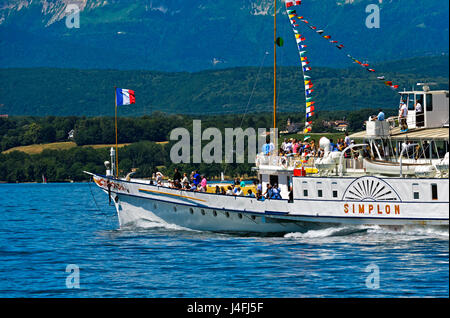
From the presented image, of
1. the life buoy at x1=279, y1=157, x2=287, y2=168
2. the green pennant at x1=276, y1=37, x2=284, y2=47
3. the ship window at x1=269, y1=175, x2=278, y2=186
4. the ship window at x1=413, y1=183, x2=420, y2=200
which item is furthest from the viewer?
the green pennant at x1=276, y1=37, x2=284, y2=47

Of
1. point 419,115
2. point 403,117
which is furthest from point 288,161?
point 419,115

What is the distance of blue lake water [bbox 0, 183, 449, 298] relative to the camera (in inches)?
1177

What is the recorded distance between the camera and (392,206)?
126ft

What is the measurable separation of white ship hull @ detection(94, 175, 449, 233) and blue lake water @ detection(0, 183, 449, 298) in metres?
0.60

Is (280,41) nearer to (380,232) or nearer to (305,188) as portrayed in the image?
(305,188)

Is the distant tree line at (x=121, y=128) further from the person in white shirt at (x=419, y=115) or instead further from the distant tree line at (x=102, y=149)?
the person in white shirt at (x=419, y=115)

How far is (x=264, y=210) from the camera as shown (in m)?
41.0

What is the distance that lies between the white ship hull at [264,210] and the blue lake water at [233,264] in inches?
23.8

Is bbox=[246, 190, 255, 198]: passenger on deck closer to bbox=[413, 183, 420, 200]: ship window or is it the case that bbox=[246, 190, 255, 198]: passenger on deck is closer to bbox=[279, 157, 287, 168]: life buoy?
bbox=[279, 157, 287, 168]: life buoy

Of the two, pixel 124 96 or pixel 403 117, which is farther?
pixel 124 96

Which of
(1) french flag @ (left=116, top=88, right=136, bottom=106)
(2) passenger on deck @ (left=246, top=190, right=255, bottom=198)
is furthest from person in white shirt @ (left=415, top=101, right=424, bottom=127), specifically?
(1) french flag @ (left=116, top=88, right=136, bottom=106)

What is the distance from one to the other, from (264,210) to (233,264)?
6.33 meters

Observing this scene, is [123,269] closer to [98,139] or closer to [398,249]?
[398,249]
